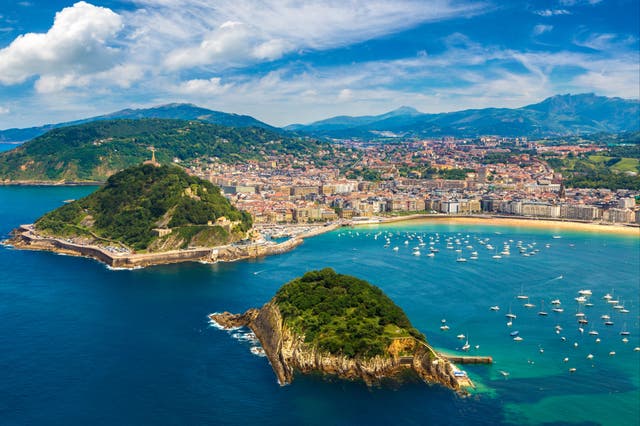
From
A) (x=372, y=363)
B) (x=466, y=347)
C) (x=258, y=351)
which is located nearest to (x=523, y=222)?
(x=466, y=347)

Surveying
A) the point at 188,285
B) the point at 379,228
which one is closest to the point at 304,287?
the point at 188,285

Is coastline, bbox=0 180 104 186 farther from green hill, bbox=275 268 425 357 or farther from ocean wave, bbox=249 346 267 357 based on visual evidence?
ocean wave, bbox=249 346 267 357

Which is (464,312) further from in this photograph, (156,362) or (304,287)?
(156,362)

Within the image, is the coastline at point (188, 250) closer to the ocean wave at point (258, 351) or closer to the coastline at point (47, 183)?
the ocean wave at point (258, 351)

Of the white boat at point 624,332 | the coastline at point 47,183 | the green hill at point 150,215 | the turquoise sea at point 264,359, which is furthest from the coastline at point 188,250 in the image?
the coastline at point 47,183

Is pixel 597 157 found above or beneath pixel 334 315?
above
